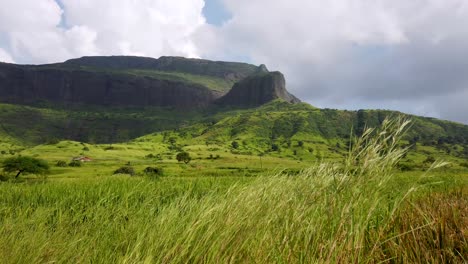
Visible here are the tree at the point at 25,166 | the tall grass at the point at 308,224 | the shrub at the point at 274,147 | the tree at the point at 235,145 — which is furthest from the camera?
the tree at the point at 235,145

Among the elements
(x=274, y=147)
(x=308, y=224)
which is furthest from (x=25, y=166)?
(x=274, y=147)

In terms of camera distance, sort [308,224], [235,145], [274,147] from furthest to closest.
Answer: [274,147] < [235,145] < [308,224]

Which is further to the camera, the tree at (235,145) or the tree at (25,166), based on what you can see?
the tree at (235,145)

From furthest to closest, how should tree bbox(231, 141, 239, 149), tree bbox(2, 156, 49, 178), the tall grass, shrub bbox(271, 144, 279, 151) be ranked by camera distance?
tree bbox(231, 141, 239, 149) < shrub bbox(271, 144, 279, 151) < tree bbox(2, 156, 49, 178) < the tall grass

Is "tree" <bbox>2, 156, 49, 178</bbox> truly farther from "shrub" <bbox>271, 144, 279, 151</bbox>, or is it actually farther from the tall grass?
"shrub" <bbox>271, 144, 279, 151</bbox>

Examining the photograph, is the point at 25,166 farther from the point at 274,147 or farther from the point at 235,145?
the point at 274,147

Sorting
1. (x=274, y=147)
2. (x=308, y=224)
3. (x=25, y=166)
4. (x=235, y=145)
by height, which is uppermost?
(x=308, y=224)

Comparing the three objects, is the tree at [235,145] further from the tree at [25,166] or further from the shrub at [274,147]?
the tree at [25,166]

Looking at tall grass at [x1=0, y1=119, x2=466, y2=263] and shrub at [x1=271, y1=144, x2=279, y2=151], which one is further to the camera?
shrub at [x1=271, y1=144, x2=279, y2=151]

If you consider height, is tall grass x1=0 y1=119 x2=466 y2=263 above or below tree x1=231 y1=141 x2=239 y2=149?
above

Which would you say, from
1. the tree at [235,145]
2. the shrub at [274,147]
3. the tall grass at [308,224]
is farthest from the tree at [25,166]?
the shrub at [274,147]

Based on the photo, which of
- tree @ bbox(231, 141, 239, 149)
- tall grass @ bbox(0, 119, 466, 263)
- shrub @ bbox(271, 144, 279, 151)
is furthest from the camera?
tree @ bbox(231, 141, 239, 149)

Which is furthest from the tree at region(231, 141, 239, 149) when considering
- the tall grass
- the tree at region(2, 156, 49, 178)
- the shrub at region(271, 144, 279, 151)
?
the tall grass

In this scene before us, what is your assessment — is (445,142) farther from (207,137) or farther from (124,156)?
(124,156)
